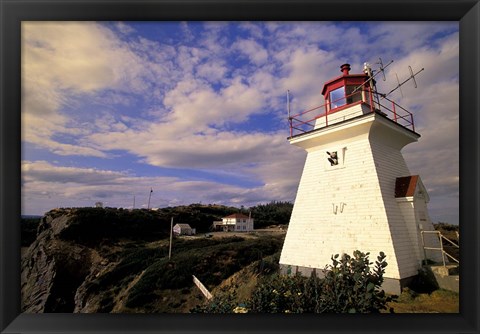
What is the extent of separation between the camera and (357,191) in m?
4.68

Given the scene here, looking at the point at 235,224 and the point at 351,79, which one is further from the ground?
the point at 351,79

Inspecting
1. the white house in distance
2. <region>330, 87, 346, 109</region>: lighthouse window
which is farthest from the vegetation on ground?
<region>330, 87, 346, 109</region>: lighthouse window

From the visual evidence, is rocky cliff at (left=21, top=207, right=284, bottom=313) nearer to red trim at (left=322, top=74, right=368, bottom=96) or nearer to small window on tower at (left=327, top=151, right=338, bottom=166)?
small window on tower at (left=327, top=151, right=338, bottom=166)

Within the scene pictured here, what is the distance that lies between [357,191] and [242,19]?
3529mm

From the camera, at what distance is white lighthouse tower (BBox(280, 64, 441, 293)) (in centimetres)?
437

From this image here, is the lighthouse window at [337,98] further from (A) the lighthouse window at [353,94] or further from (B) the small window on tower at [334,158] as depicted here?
(B) the small window on tower at [334,158]

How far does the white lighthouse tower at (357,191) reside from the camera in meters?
4.37

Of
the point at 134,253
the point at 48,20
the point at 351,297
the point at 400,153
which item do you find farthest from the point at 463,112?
the point at 134,253

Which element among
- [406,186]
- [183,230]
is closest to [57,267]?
[183,230]

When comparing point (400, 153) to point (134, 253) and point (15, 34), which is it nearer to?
point (15, 34)

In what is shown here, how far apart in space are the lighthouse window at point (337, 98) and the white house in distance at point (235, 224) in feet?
13.6

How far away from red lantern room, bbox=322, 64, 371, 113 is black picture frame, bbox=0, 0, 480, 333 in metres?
1.72

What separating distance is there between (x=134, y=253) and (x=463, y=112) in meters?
9.22

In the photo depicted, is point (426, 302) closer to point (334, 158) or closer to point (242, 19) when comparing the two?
point (334, 158)
